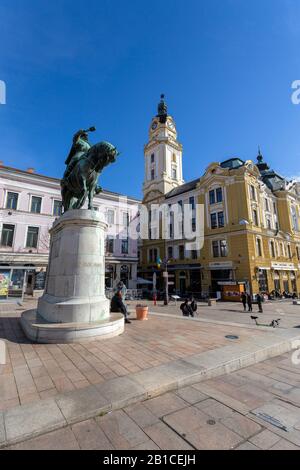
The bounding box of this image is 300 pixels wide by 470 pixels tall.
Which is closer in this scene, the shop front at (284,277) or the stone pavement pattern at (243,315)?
the stone pavement pattern at (243,315)

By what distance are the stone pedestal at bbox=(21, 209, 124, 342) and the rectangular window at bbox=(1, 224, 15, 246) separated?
72.6 feet

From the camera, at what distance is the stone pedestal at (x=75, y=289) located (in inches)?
261

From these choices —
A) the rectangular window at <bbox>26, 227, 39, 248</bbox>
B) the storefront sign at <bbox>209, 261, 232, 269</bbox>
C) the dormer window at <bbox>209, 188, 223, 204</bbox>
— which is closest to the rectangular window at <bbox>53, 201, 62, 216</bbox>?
the rectangular window at <bbox>26, 227, 39, 248</bbox>

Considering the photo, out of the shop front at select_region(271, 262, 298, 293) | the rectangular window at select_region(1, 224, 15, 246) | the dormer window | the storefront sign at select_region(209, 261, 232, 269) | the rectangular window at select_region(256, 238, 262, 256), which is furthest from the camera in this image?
the dormer window

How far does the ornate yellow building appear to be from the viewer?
2980cm

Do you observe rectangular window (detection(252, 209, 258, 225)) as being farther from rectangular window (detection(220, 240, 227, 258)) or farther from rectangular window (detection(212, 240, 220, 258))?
rectangular window (detection(212, 240, 220, 258))

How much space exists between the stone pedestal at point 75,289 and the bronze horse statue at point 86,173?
1470mm

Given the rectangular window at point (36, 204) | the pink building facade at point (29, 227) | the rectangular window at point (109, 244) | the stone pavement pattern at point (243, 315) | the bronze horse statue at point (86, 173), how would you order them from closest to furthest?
1. the bronze horse statue at point (86, 173)
2. the stone pavement pattern at point (243, 315)
3. the pink building facade at point (29, 227)
4. the rectangular window at point (36, 204)
5. the rectangular window at point (109, 244)

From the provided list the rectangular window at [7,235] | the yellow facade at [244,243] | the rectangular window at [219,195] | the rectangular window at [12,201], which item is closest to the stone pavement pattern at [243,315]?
the yellow facade at [244,243]

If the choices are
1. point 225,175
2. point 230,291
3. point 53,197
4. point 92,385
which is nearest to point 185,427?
point 92,385

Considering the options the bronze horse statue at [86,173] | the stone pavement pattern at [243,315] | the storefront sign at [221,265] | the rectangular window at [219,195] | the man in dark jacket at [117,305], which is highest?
the rectangular window at [219,195]

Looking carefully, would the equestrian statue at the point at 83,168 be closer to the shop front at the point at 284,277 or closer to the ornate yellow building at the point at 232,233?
the ornate yellow building at the point at 232,233

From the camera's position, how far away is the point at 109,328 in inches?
283
